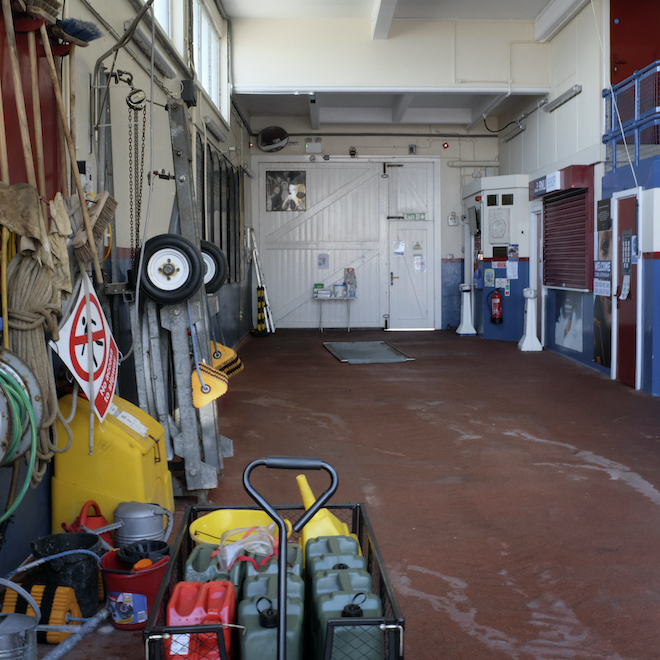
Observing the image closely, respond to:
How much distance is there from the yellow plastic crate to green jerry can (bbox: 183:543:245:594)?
914mm

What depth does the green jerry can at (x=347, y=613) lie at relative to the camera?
1.45m

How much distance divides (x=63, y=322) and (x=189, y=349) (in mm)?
1077

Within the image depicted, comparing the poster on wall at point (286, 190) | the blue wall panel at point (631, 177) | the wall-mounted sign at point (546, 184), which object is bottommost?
the blue wall panel at point (631, 177)

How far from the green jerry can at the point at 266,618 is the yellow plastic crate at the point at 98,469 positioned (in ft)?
4.05

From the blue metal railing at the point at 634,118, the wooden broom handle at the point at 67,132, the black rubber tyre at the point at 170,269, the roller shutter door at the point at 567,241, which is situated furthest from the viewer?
the roller shutter door at the point at 567,241

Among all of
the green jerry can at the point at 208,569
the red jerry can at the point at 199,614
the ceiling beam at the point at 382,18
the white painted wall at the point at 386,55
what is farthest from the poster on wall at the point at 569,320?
the red jerry can at the point at 199,614

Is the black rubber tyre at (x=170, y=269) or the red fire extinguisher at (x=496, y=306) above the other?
the black rubber tyre at (x=170, y=269)

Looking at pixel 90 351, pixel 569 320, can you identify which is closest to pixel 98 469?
pixel 90 351

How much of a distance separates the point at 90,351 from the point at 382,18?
7100 millimetres

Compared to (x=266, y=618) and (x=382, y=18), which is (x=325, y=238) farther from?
(x=266, y=618)

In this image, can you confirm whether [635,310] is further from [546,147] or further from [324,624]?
[324,624]

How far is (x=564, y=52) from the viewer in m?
8.70

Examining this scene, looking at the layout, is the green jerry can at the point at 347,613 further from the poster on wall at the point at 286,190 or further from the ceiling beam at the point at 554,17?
the poster on wall at the point at 286,190

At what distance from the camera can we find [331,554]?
69.7 inches
